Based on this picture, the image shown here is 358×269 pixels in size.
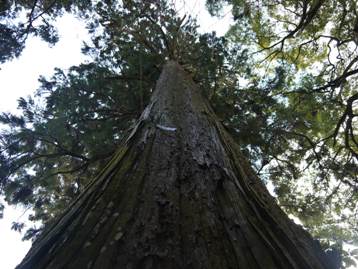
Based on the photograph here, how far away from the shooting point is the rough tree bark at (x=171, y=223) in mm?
873

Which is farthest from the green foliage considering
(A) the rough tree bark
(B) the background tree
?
(A) the rough tree bark

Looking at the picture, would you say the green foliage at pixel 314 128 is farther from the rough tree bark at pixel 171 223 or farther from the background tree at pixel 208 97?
the rough tree bark at pixel 171 223

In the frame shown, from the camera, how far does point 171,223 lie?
1007 mm

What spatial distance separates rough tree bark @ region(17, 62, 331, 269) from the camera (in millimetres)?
873

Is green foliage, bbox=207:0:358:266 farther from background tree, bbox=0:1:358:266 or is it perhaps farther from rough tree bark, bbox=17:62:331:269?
rough tree bark, bbox=17:62:331:269

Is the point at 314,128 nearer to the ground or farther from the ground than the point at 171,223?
farther from the ground

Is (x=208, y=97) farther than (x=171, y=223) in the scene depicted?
Yes

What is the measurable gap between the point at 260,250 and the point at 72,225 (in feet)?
2.29

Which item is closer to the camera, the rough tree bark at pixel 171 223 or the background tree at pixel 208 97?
the rough tree bark at pixel 171 223

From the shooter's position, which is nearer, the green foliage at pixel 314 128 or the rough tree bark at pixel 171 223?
the rough tree bark at pixel 171 223

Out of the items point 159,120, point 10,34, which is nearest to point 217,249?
point 159,120

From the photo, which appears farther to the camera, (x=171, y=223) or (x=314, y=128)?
(x=314, y=128)

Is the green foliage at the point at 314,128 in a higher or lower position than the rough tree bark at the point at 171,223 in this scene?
higher

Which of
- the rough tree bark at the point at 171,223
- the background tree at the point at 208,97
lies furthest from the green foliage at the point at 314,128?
the rough tree bark at the point at 171,223
